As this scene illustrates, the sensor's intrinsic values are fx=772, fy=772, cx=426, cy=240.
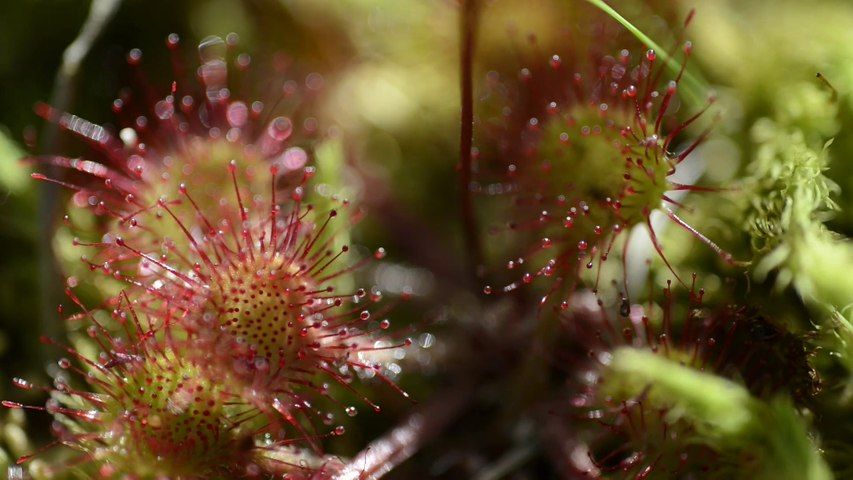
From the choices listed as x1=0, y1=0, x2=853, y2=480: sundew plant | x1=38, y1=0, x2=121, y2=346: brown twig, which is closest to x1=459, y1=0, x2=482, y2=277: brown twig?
x1=0, y1=0, x2=853, y2=480: sundew plant

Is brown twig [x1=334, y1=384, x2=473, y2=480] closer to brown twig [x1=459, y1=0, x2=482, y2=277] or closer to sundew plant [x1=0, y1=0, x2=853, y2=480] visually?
sundew plant [x1=0, y1=0, x2=853, y2=480]

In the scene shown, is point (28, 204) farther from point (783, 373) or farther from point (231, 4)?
point (783, 373)

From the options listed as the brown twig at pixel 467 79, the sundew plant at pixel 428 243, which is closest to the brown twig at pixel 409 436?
the sundew plant at pixel 428 243

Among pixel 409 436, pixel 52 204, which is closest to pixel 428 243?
pixel 409 436

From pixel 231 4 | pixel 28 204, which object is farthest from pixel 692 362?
pixel 231 4

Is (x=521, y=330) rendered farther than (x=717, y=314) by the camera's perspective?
Yes

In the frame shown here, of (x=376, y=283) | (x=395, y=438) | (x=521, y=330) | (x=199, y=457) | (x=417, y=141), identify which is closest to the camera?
(x=199, y=457)

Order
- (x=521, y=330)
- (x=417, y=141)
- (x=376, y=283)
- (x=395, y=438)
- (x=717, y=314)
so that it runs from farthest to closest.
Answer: (x=417, y=141) < (x=376, y=283) < (x=521, y=330) < (x=395, y=438) < (x=717, y=314)

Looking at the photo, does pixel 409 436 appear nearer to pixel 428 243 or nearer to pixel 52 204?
pixel 428 243
